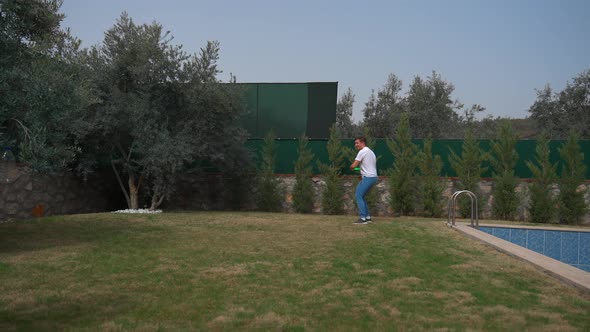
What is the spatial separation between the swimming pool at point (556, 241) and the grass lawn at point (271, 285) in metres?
2.51

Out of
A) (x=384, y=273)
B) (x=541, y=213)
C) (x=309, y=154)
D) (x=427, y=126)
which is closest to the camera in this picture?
(x=384, y=273)

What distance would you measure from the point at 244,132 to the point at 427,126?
52.0 feet

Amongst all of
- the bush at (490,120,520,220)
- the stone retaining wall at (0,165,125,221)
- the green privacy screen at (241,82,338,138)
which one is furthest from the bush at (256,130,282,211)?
the bush at (490,120,520,220)

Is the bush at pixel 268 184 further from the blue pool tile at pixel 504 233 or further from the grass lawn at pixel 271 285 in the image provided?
the grass lawn at pixel 271 285

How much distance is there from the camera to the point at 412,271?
6.00 meters

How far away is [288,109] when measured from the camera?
1691 centimetres

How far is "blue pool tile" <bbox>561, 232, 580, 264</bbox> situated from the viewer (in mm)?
10188

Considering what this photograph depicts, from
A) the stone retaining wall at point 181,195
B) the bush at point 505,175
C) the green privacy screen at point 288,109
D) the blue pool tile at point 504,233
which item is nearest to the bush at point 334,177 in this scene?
the stone retaining wall at point 181,195

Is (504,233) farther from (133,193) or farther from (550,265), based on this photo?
(133,193)

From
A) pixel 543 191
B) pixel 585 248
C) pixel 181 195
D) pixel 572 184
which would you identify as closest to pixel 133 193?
pixel 181 195

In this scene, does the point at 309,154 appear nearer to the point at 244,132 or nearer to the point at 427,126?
the point at 244,132

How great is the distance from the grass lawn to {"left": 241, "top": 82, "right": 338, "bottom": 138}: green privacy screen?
323 inches

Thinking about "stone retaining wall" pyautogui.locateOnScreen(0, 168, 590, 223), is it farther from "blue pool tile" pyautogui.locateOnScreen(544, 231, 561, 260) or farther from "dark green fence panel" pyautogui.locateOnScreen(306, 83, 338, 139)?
"blue pool tile" pyautogui.locateOnScreen(544, 231, 561, 260)

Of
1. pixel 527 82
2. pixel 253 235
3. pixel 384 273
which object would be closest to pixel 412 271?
pixel 384 273
